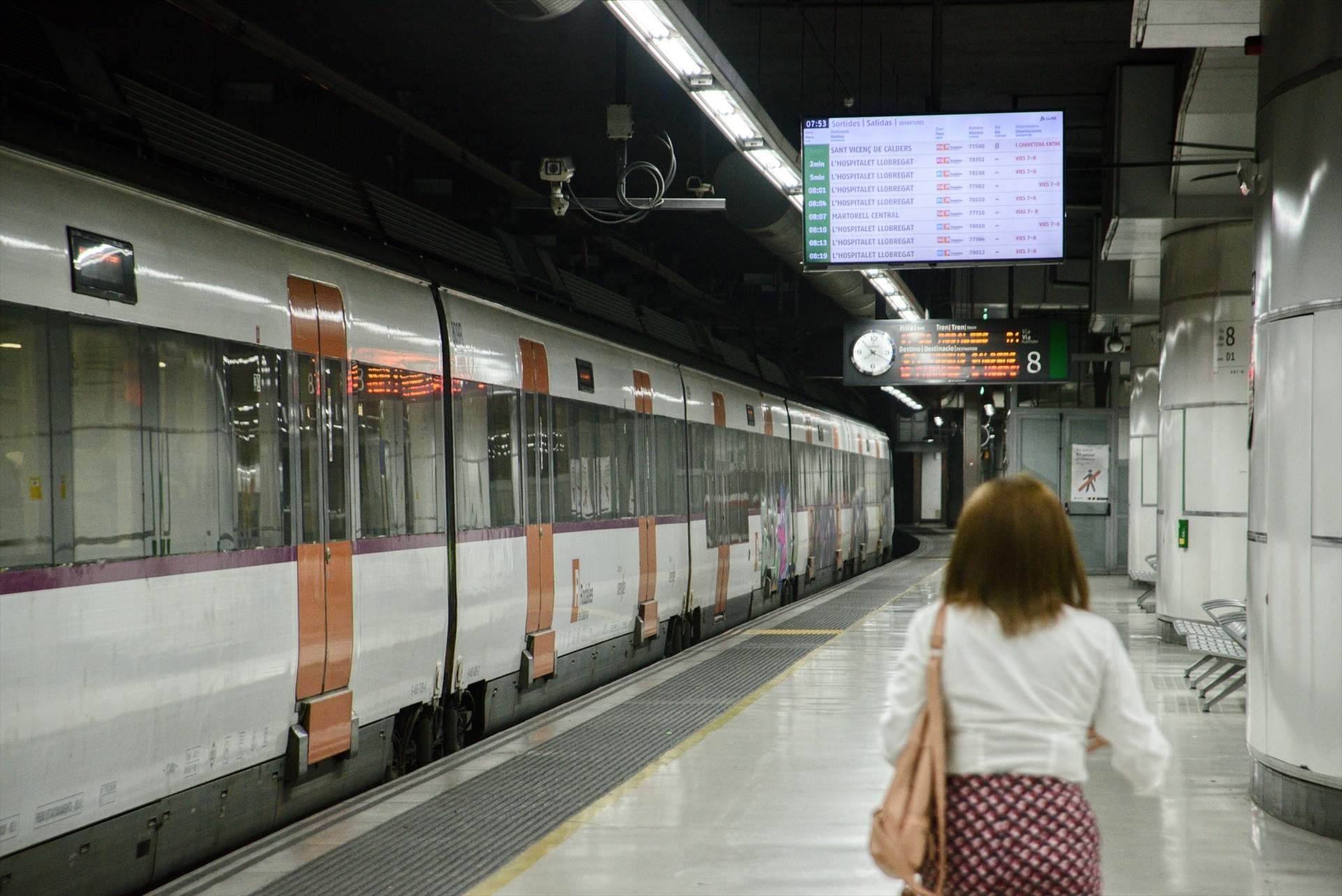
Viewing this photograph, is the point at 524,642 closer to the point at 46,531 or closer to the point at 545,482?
the point at 545,482

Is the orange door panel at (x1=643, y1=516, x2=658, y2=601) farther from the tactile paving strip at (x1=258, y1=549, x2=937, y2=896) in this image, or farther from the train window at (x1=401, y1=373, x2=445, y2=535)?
the train window at (x1=401, y1=373, x2=445, y2=535)

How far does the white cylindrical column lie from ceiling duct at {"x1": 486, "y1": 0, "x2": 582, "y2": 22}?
13.8 metres

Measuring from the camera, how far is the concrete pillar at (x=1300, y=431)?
6422mm

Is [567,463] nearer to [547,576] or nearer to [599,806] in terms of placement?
[547,576]

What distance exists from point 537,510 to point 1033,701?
7.09 meters

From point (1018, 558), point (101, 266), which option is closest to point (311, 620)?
point (101, 266)

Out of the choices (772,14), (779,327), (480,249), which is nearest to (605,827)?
(480,249)

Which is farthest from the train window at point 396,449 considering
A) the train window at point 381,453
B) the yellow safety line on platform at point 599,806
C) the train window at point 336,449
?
the yellow safety line on platform at point 599,806

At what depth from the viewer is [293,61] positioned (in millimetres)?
10195

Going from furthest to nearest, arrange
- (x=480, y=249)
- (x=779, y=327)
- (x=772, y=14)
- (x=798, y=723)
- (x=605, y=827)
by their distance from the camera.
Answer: (x=779, y=327), (x=772, y=14), (x=480, y=249), (x=798, y=723), (x=605, y=827)

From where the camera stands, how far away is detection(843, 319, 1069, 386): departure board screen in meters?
19.3

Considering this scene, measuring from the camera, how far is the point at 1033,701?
3.00 m

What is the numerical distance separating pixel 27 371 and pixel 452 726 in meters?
4.46

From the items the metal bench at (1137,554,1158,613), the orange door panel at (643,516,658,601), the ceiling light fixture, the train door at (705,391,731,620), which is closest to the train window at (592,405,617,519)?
the orange door panel at (643,516,658,601)
